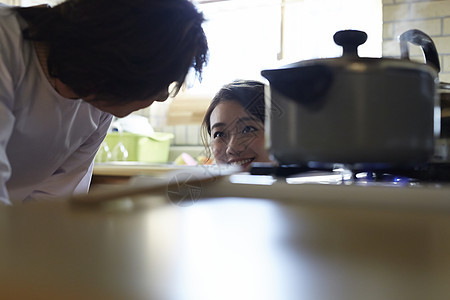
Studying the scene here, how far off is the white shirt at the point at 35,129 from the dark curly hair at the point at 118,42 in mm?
29

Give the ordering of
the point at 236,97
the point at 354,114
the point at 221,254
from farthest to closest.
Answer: the point at 236,97 < the point at 354,114 < the point at 221,254

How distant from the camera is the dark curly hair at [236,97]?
0.65 m

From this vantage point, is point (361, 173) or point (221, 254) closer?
point (221, 254)

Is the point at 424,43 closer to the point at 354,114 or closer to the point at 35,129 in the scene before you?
the point at 354,114

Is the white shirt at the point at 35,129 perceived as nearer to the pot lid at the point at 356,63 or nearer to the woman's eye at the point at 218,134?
the woman's eye at the point at 218,134

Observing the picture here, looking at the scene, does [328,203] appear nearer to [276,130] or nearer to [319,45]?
[276,130]

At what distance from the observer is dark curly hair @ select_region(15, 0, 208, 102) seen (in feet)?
1.75

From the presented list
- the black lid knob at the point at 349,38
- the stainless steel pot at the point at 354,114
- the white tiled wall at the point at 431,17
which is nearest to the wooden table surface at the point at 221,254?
the stainless steel pot at the point at 354,114

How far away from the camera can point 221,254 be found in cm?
20

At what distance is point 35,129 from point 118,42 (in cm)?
21

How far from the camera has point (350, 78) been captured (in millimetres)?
405

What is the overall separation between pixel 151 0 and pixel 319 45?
339 millimetres

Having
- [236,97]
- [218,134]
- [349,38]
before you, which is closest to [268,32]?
[236,97]

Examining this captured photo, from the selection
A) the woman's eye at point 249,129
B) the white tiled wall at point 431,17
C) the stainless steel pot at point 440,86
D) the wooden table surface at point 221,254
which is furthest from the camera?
the white tiled wall at point 431,17
